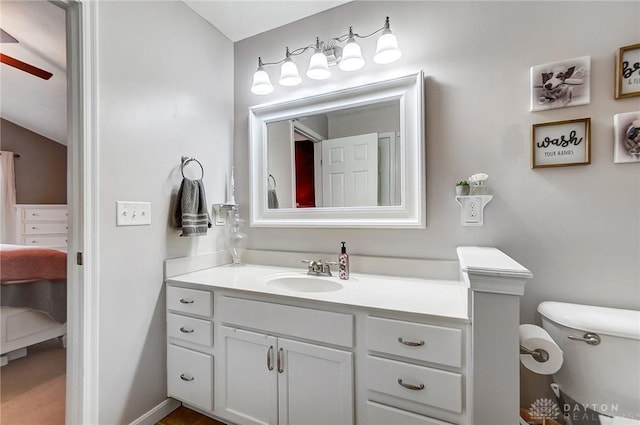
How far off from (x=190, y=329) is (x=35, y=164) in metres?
4.10

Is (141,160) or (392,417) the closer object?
(392,417)

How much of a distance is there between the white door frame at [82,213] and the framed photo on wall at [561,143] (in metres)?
1.97

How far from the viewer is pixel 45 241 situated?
3.68 meters

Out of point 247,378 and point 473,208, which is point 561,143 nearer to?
point 473,208

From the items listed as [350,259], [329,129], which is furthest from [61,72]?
[350,259]

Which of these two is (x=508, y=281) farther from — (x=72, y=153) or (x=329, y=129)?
(x=72, y=153)

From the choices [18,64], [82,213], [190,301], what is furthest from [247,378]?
[18,64]

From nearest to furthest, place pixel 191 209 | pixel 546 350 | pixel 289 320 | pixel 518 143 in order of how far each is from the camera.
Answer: pixel 546 350, pixel 289 320, pixel 518 143, pixel 191 209

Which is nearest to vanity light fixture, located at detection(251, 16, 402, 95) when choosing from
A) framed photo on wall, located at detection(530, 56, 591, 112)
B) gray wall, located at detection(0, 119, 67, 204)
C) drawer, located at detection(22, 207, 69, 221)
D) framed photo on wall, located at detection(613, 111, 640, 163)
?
framed photo on wall, located at detection(530, 56, 591, 112)

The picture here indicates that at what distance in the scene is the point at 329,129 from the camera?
1.69m

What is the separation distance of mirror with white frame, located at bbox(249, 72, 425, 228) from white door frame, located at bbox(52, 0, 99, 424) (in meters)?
0.88

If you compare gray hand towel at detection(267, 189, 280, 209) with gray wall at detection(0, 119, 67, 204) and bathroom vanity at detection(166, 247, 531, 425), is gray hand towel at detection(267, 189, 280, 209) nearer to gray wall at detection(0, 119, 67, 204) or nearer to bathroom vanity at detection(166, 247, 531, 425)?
bathroom vanity at detection(166, 247, 531, 425)

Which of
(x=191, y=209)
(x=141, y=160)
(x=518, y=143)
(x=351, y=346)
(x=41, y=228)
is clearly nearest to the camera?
(x=351, y=346)

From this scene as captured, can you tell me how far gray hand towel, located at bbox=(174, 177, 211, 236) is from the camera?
152 cm
